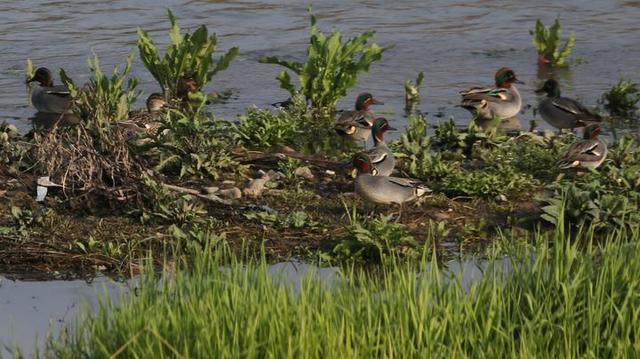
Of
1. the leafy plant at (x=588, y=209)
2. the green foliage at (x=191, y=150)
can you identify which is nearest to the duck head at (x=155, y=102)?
the green foliage at (x=191, y=150)

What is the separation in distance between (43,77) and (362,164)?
4406 mm

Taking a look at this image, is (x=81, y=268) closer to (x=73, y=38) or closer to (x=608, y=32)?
(x=73, y=38)

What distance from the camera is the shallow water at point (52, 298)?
6.23m

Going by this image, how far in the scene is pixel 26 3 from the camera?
53.5 feet

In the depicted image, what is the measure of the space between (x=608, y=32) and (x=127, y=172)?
8321 millimetres

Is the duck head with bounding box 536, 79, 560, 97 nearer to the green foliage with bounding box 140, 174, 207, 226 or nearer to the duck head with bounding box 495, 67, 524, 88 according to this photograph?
the duck head with bounding box 495, 67, 524, 88

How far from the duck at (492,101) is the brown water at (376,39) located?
23 cm

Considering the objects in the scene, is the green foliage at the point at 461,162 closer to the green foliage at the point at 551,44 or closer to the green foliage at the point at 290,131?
the green foliage at the point at 290,131

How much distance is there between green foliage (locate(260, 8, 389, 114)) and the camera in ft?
36.8

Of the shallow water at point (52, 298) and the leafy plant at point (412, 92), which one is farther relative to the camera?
the leafy plant at point (412, 92)

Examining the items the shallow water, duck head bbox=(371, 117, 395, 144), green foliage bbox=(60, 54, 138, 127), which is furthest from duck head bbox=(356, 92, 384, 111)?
the shallow water

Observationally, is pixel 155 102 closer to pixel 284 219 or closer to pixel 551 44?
pixel 284 219

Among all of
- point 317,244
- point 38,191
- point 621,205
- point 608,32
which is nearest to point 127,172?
point 38,191

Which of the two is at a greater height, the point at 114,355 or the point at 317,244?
the point at 114,355
